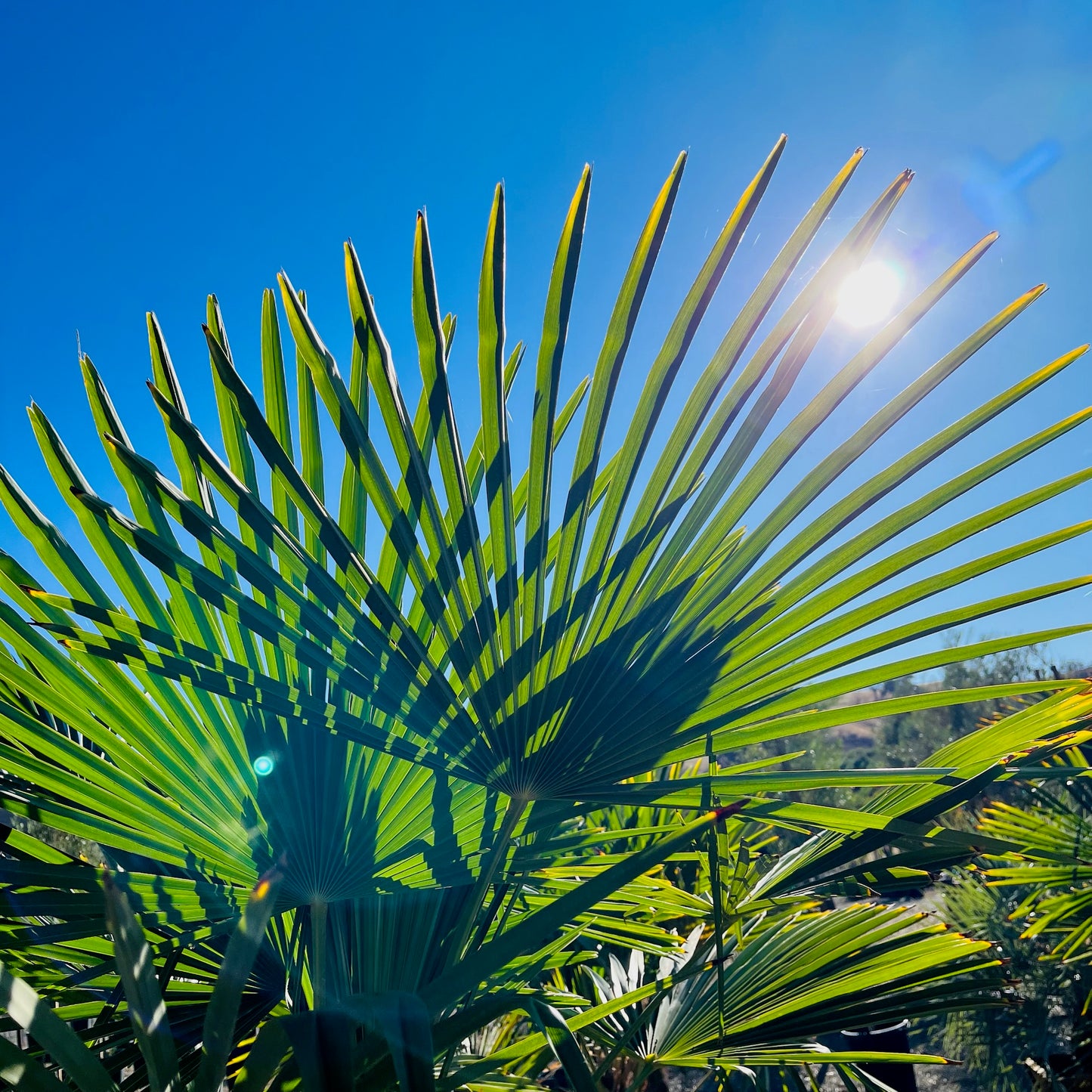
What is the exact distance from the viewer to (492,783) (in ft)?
3.51

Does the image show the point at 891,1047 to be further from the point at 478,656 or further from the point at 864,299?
the point at 864,299

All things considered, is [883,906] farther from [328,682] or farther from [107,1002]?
[107,1002]

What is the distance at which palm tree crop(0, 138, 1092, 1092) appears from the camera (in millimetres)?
896

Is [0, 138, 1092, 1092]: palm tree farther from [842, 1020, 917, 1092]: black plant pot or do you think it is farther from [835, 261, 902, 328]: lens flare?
[842, 1020, 917, 1092]: black plant pot

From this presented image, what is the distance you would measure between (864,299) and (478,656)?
69 centimetres

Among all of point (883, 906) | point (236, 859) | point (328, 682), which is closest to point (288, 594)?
point (328, 682)

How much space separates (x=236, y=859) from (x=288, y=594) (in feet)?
1.48

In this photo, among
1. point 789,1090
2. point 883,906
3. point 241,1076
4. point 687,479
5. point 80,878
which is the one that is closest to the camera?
point 241,1076

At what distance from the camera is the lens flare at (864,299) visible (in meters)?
0.89

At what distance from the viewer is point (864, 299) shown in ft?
3.00

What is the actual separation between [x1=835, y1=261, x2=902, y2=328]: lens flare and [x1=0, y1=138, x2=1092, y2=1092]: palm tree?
21 mm

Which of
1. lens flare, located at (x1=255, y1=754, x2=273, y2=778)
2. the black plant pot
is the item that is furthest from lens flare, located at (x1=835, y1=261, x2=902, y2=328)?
the black plant pot

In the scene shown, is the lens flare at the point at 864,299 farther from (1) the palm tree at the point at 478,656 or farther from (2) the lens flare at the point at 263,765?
(2) the lens flare at the point at 263,765

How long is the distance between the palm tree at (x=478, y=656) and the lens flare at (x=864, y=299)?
2 cm
